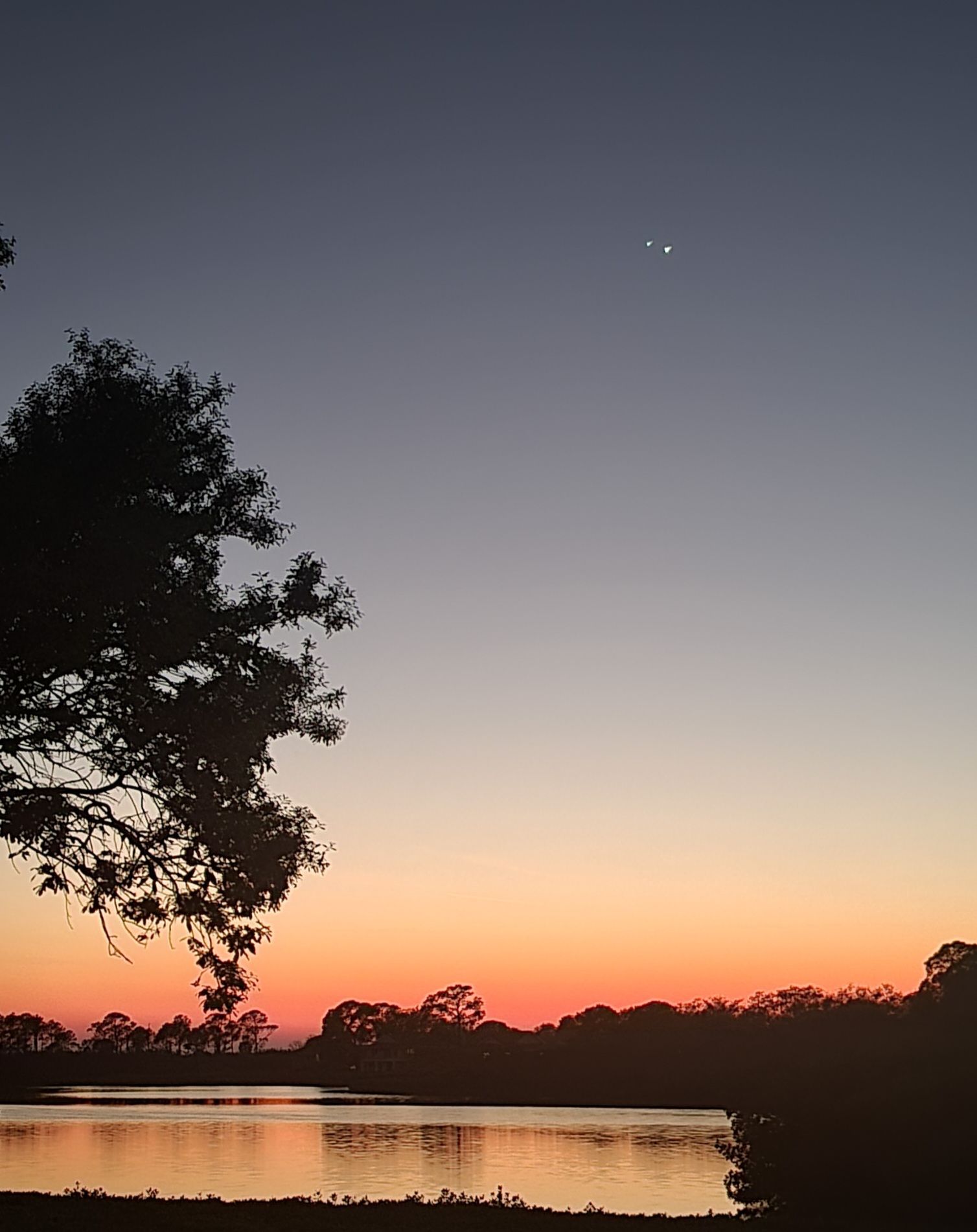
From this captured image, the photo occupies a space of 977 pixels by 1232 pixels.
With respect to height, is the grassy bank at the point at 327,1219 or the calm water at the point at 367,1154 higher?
the grassy bank at the point at 327,1219

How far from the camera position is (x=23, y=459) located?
60.1ft

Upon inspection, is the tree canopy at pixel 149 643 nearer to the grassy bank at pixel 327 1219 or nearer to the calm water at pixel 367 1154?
the grassy bank at pixel 327 1219

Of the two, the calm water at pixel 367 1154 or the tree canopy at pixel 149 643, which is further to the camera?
the calm water at pixel 367 1154

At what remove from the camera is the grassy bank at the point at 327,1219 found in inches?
734

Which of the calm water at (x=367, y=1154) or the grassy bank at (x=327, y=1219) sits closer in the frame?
the grassy bank at (x=327, y=1219)

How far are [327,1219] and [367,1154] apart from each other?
3656 centimetres

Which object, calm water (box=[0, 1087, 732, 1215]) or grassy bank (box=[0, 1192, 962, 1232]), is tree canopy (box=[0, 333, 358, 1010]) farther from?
calm water (box=[0, 1087, 732, 1215])

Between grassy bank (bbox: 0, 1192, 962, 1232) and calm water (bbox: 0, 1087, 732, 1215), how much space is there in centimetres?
1054

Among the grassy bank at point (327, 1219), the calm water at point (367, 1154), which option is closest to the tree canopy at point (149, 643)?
the grassy bank at point (327, 1219)

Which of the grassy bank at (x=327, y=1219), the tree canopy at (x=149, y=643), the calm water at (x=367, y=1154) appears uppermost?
the tree canopy at (x=149, y=643)

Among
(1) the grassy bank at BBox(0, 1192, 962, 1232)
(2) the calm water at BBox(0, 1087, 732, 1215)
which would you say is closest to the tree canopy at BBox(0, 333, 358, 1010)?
(1) the grassy bank at BBox(0, 1192, 962, 1232)

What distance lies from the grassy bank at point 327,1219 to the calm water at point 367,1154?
1054 centimetres

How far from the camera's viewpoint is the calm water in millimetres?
38750

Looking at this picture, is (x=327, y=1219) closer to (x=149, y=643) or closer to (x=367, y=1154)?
(x=149, y=643)
